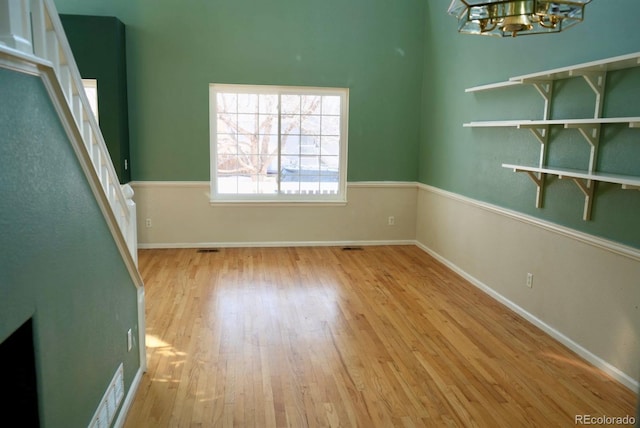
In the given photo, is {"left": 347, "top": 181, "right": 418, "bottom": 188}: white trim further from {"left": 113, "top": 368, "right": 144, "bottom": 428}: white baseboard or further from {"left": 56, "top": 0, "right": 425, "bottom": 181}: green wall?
{"left": 113, "top": 368, "right": 144, "bottom": 428}: white baseboard

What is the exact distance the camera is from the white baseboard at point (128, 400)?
2458 millimetres

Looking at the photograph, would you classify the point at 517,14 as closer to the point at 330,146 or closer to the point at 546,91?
the point at 546,91

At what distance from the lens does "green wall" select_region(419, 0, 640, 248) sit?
10.0 feet

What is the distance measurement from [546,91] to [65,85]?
3.34m

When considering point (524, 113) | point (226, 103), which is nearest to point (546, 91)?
point (524, 113)

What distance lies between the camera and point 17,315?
4.71 feet

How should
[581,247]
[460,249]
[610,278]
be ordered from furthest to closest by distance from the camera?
1. [460,249]
2. [581,247]
3. [610,278]

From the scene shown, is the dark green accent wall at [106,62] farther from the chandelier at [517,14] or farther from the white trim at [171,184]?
the chandelier at [517,14]

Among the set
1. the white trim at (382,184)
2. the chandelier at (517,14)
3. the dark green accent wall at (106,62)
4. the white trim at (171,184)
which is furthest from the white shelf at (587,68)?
the dark green accent wall at (106,62)

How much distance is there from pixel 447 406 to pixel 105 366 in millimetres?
1811

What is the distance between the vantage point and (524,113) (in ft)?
13.5

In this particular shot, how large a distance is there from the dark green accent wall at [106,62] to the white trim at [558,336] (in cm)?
403

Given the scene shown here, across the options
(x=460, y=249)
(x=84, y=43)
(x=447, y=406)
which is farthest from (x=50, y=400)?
(x=84, y=43)

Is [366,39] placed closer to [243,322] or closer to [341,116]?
[341,116]
